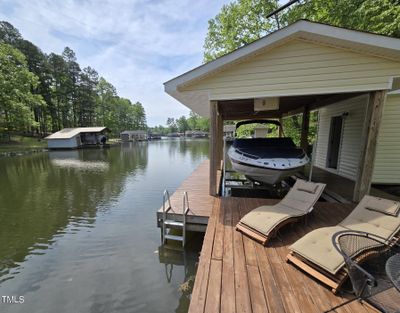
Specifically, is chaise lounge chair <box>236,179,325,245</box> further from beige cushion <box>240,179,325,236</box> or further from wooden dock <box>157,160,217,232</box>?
wooden dock <box>157,160,217,232</box>

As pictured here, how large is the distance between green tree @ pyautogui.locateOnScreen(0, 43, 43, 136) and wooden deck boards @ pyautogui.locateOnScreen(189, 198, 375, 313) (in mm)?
29529

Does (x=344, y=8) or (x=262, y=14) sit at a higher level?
(x=262, y=14)

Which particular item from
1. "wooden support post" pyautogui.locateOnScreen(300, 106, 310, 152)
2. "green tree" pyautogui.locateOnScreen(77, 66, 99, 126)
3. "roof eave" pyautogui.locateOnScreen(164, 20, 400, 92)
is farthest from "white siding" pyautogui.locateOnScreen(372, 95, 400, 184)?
"green tree" pyautogui.locateOnScreen(77, 66, 99, 126)

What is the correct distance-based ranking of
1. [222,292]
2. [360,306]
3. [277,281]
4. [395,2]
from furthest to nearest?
[395,2]
[277,281]
[222,292]
[360,306]

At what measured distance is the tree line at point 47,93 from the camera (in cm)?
2275

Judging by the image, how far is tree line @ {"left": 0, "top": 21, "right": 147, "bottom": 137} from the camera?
896 inches

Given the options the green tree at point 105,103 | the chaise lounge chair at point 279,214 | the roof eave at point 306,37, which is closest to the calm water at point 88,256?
the chaise lounge chair at point 279,214

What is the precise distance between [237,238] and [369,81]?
3792mm

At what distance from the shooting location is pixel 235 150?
232 inches

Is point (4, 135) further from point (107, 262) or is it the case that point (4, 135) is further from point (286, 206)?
point (286, 206)

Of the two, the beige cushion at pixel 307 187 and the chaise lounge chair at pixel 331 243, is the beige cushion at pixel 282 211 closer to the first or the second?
the beige cushion at pixel 307 187

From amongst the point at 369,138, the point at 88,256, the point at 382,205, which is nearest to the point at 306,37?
the point at 369,138

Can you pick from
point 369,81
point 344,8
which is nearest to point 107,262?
point 369,81

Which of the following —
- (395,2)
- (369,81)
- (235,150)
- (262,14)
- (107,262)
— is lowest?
(107,262)
